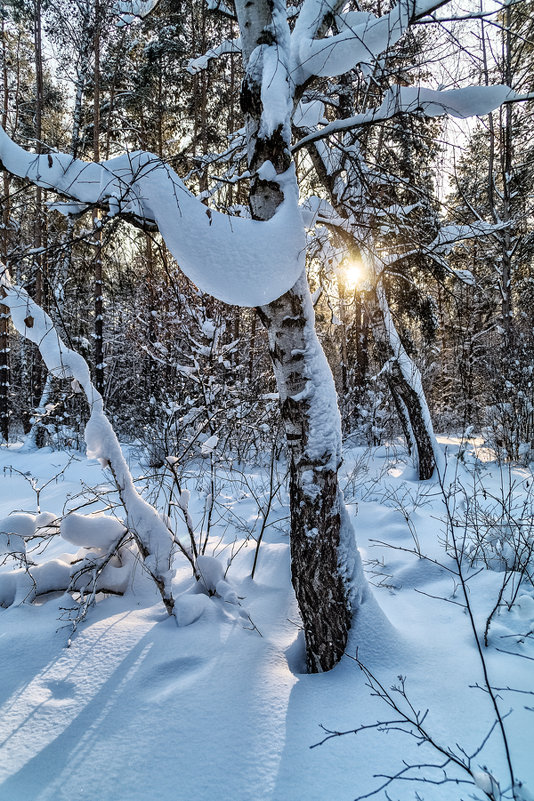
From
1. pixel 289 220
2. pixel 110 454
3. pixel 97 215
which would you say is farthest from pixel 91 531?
pixel 97 215

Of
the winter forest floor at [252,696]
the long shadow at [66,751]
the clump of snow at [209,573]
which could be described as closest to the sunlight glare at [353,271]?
the winter forest floor at [252,696]

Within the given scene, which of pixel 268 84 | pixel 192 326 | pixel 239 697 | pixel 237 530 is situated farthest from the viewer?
pixel 192 326

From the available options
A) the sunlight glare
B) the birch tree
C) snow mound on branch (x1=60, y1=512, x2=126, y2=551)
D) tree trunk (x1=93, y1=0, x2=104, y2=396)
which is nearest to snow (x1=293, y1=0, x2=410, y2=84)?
the birch tree

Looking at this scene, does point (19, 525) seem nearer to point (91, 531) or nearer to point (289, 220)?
point (91, 531)

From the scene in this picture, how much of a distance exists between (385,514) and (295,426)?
2497mm

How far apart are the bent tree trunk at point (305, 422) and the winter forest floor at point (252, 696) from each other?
0.16 m

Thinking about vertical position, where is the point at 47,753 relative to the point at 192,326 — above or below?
below

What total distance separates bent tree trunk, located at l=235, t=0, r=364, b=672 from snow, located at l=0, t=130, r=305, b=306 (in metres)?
0.16

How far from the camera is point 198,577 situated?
2.54 m

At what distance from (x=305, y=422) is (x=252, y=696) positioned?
48.6 inches

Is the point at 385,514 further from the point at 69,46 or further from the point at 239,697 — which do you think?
the point at 69,46

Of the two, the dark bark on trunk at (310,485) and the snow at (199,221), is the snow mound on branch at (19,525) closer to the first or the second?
the dark bark on trunk at (310,485)

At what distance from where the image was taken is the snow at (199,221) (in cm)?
165

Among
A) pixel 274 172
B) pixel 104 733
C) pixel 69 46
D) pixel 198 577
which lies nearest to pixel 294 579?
pixel 198 577
